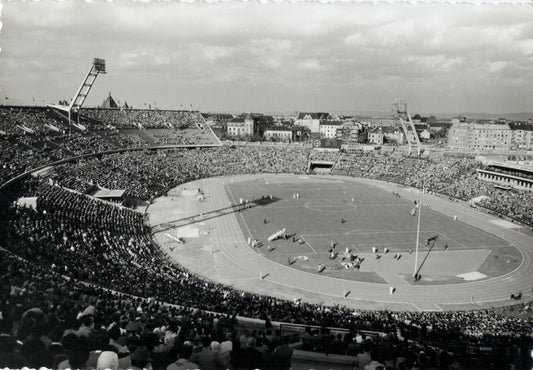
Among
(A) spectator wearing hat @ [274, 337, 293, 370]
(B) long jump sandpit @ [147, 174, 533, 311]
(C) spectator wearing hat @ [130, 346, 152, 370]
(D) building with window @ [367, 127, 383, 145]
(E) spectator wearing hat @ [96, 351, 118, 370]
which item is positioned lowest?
(B) long jump sandpit @ [147, 174, 533, 311]

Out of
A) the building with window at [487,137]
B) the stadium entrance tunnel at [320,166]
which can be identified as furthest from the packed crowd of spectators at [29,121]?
the building with window at [487,137]

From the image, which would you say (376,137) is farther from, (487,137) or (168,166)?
(168,166)

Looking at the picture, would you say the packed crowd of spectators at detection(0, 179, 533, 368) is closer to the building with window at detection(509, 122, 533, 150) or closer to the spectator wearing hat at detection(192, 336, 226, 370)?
the spectator wearing hat at detection(192, 336, 226, 370)

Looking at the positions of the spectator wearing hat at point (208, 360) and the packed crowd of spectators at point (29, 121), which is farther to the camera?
the packed crowd of spectators at point (29, 121)

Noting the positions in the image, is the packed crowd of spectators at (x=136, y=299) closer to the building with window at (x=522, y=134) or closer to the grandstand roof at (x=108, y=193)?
the grandstand roof at (x=108, y=193)

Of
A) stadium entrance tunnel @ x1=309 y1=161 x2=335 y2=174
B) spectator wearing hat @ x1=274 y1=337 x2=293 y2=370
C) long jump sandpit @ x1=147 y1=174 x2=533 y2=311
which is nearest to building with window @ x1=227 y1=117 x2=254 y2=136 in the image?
stadium entrance tunnel @ x1=309 y1=161 x2=335 y2=174

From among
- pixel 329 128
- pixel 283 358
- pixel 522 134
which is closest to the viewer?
pixel 283 358

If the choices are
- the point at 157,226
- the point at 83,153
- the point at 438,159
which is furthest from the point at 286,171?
the point at 157,226

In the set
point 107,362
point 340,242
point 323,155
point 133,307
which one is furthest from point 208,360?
point 323,155
